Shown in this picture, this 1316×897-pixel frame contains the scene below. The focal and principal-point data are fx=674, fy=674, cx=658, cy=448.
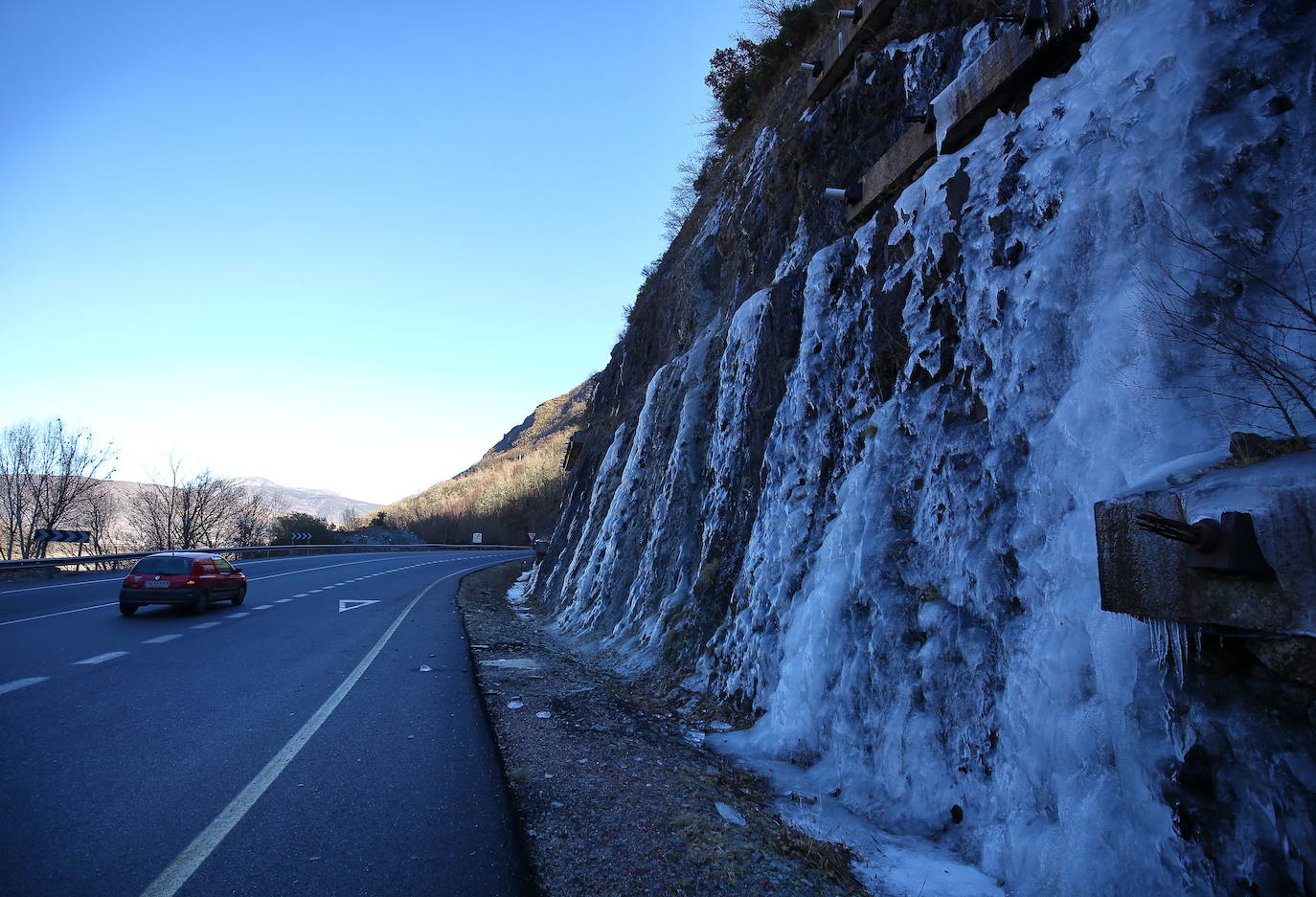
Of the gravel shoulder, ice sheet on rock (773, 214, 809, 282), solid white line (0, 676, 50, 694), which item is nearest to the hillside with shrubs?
ice sheet on rock (773, 214, 809, 282)

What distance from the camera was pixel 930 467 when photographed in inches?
229

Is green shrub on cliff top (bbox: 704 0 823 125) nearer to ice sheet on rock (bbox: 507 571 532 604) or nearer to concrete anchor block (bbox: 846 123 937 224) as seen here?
concrete anchor block (bbox: 846 123 937 224)

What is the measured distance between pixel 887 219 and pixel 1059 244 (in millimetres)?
3240

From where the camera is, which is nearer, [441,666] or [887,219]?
[887,219]

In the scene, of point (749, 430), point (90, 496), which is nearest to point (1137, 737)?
point (749, 430)

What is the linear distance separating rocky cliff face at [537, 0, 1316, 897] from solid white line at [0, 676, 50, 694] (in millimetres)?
7165

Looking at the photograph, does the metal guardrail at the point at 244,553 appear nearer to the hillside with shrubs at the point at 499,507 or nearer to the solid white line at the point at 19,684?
the hillside with shrubs at the point at 499,507

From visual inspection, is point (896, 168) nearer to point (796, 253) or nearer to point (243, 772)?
point (796, 253)

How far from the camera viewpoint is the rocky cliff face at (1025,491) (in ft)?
10.5

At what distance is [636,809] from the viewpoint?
465cm

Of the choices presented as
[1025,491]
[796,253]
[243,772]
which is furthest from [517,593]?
[1025,491]

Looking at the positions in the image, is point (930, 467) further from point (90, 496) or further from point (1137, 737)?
point (90, 496)

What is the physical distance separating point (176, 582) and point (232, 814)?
12.3 metres

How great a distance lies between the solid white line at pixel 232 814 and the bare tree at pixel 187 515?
176 feet
